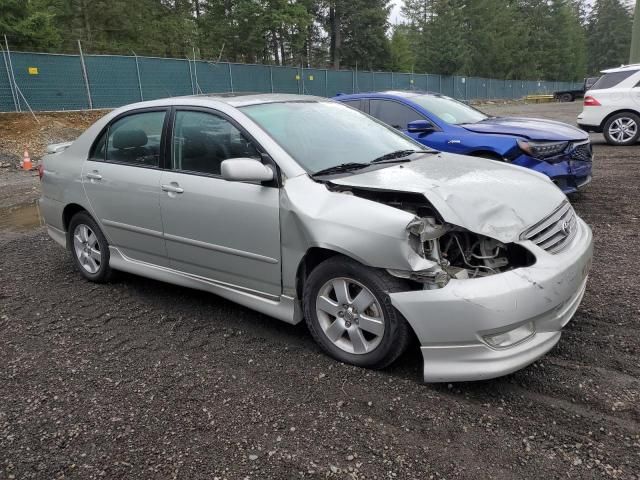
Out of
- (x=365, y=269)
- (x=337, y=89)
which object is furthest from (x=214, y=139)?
(x=337, y=89)

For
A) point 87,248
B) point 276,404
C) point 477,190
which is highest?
point 477,190

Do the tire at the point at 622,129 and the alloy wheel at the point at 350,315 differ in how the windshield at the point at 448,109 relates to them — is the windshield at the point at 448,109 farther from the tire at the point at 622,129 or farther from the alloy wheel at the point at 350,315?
the tire at the point at 622,129

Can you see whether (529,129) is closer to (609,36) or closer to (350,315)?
(350,315)

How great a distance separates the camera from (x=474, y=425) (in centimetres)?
255

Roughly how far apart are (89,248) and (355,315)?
2.91 metres

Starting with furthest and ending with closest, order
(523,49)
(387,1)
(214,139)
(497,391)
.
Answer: (523,49)
(387,1)
(214,139)
(497,391)

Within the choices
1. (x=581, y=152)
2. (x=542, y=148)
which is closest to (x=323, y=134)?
(x=542, y=148)

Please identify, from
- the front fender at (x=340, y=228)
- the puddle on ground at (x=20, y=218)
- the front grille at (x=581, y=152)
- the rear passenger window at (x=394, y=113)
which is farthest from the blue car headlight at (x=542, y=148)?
the puddle on ground at (x=20, y=218)

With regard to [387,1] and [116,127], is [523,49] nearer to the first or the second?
[387,1]

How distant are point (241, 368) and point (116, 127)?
2528mm

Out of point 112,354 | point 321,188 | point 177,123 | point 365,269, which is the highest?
point 177,123

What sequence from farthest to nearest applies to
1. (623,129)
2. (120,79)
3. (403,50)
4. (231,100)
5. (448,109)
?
(403,50), (120,79), (623,129), (448,109), (231,100)

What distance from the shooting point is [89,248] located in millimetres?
4742

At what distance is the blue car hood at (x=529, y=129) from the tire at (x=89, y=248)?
4538mm
